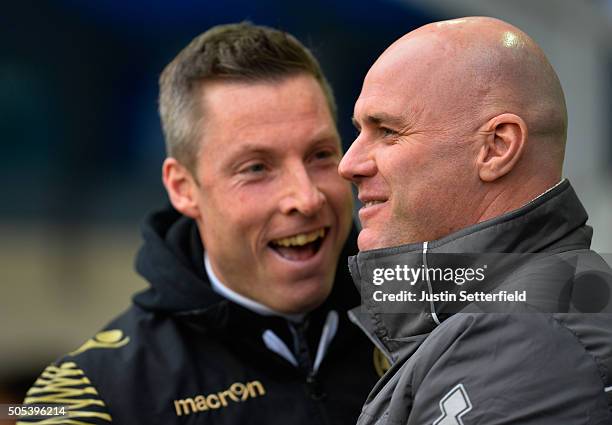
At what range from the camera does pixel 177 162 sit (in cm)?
314

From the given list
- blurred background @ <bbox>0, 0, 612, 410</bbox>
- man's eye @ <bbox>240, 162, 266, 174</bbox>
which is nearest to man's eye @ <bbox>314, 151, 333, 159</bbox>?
man's eye @ <bbox>240, 162, 266, 174</bbox>

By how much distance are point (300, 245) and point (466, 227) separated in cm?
102

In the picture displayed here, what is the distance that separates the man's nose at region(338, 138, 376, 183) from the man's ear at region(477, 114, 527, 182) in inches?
10.5

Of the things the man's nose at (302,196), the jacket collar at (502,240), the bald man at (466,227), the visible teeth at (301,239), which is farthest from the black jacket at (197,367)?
the jacket collar at (502,240)

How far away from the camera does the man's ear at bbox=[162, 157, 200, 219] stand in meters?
3.07

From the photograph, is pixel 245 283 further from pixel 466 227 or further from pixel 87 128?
pixel 87 128

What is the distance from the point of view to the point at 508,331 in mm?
1662

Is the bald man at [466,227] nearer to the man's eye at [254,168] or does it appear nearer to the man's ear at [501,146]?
the man's ear at [501,146]

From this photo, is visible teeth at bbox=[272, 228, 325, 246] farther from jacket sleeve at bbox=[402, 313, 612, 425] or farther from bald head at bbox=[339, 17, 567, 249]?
jacket sleeve at bbox=[402, 313, 612, 425]

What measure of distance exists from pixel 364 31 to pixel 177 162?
14.2 feet

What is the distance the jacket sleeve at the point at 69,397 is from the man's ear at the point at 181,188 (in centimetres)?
64

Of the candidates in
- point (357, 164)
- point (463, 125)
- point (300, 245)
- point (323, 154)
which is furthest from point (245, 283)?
point (463, 125)

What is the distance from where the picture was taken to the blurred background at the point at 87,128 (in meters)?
6.71

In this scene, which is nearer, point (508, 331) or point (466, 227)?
point (508, 331)
